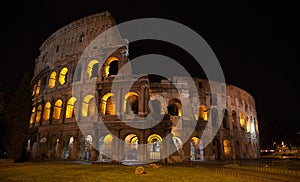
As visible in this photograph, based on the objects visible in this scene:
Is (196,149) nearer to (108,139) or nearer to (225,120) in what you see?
(225,120)

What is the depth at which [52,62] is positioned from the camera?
96.2ft

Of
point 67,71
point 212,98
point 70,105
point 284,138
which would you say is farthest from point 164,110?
point 284,138

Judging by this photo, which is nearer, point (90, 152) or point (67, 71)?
point (90, 152)

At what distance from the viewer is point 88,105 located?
84.0ft

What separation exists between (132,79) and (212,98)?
1200cm

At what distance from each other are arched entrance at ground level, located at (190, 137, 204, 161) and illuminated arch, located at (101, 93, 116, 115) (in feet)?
34.2

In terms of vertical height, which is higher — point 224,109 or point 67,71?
point 67,71

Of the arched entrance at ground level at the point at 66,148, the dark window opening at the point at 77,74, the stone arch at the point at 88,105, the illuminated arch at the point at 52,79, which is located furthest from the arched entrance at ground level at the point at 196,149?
the illuminated arch at the point at 52,79

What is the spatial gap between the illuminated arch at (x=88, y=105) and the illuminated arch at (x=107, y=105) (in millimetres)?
1602

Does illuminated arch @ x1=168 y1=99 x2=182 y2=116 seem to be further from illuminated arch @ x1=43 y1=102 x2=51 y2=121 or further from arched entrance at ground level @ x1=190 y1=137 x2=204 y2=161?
illuminated arch @ x1=43 y1=102 x2=51 y2=121

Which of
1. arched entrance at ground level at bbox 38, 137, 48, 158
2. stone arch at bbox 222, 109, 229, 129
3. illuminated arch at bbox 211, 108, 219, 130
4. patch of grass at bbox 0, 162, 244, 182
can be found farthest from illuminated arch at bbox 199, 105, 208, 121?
arched entrance at ground level at bbox 38, 137, 48, 158

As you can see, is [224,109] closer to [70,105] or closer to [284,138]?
[70,105]

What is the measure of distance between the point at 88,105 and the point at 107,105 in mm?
2255

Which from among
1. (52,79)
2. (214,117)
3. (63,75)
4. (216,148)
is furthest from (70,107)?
(216,148)
